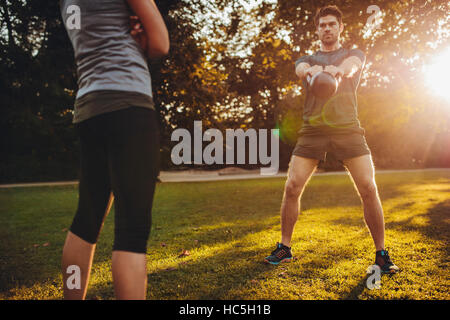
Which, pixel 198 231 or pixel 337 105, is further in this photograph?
pixel 198 231

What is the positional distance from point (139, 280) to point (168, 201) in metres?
8.21

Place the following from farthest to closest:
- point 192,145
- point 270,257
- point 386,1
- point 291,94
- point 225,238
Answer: point 291,94 < point 192,145 < point 386,1 < point 225,238 < point 270,257

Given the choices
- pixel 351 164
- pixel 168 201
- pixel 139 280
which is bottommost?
pixel 168 201

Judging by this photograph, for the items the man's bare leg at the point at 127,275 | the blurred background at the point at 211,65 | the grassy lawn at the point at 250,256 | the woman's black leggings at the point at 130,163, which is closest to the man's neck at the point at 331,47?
the grassy lawn at the point at 250,256

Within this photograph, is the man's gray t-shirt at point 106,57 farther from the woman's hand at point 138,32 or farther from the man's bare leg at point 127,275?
the man's bare leg at point 127,275

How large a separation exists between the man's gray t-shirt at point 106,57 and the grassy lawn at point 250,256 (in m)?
1.71

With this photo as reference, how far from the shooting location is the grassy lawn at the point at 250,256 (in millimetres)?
2887

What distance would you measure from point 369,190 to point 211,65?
11891mm

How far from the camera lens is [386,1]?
28.4ft

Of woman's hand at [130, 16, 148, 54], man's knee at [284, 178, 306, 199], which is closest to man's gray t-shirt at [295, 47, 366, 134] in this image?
man's knee at [284, 178, 306, 199]

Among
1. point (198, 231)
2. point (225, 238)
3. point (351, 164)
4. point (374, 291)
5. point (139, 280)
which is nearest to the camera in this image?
point (139, 280)

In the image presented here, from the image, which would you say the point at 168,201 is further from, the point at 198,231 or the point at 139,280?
the point at 139,280
